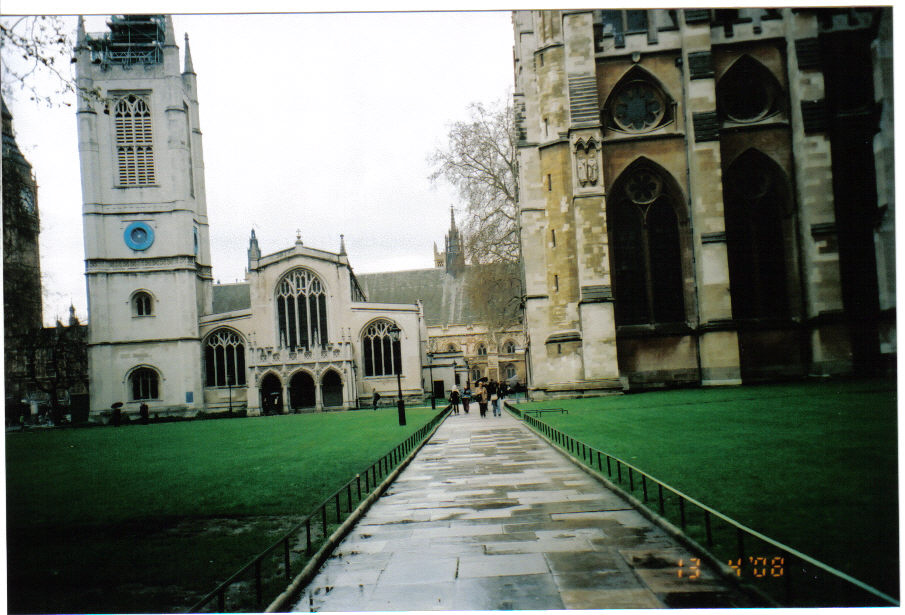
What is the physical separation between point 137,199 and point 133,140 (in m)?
1.60

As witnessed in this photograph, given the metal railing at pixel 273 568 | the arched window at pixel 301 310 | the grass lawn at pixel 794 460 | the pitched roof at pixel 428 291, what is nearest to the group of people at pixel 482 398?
the grass lawn at pixel 794 460

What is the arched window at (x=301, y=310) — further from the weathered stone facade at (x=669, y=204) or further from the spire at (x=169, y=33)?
the spire at (x=169, y=33)

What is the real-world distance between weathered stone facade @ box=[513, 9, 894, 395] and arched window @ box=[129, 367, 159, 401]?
1351cm

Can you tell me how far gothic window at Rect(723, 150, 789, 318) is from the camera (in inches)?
824

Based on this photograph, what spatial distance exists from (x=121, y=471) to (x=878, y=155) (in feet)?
42.3

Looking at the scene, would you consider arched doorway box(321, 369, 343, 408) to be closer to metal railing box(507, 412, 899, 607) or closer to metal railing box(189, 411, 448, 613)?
metal railing box(189, 411, 448, 613)

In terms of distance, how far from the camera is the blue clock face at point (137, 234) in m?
Result: 19.8

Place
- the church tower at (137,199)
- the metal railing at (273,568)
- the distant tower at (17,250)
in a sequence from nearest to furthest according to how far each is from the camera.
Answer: the metal railing at (273,568), the distant tower at (17,250), the church tower at (137,199)

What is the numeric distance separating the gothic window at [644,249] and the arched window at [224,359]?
20369mm

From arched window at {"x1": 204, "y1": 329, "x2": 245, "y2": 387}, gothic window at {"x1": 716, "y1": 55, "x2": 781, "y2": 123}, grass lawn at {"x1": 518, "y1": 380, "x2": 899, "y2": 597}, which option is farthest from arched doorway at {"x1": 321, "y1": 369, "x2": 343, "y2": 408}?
gothic window at {"x1": 716, "y1": 55, "x2": 781, "y2": 123}

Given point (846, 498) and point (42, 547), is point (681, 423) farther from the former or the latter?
point (42, 547)

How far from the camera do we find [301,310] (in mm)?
45000

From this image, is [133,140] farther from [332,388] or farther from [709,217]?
[332,388]

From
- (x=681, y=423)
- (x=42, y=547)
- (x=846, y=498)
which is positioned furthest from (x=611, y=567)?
(x=681, y=423)
